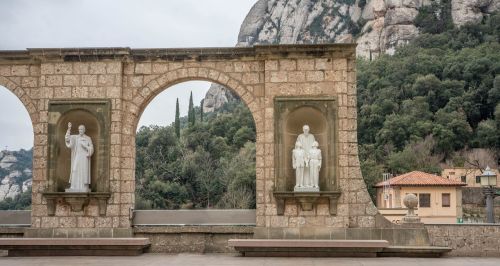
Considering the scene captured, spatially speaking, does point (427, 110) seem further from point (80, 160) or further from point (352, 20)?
point (80, 160)

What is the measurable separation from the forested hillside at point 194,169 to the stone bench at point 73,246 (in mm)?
24143

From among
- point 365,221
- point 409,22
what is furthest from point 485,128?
point 365,221

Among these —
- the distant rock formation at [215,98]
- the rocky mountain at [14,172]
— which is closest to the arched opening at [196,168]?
the rocky mountain at [14,172]

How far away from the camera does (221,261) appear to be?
1035 centimetres

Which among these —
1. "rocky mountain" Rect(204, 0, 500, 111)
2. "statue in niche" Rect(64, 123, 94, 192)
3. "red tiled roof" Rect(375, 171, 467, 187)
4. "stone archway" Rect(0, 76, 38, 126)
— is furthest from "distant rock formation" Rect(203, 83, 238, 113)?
"statue in niche" Rect(64, 123, 94, 192)

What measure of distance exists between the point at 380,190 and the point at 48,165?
36.4 meters

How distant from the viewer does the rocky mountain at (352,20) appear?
8600 cm

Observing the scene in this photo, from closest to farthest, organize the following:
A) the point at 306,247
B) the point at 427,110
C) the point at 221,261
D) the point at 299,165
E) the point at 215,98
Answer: the point at 221,261 < the point at 306,247 < the point at 299,165 < the point at 427,110 < the point at 215,98

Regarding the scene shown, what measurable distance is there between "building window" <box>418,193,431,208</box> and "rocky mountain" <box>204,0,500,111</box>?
158 feet

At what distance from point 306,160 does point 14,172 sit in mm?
65064

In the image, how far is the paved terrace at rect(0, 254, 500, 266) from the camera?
394 inches

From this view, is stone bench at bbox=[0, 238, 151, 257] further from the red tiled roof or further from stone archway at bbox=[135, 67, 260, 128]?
the red tiled roof

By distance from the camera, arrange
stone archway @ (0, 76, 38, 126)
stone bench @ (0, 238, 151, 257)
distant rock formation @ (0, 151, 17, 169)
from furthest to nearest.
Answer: distant rock formation @ (0, 151, 17, 169) < stone archway @ (0, 76, 38, 126) < stone bench @ (0, 238, 151, 257)

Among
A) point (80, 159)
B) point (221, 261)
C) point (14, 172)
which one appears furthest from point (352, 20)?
point (221, 261)
